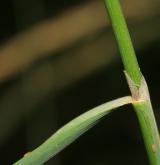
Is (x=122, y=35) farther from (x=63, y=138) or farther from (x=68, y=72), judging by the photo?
(x=68, y=72)

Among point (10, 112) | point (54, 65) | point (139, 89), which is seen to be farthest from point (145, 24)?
point (139, 89)

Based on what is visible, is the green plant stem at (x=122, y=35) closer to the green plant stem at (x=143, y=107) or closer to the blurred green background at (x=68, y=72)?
the green plant stem at (x=143, y=107)

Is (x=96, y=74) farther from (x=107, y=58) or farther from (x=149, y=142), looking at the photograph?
(x=149, y=142)

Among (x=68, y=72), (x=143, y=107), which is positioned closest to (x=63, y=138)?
(x=143, y=107)

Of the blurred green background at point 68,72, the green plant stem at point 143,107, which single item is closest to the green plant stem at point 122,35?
the green plant stem at point 143,107

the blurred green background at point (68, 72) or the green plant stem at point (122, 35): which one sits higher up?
the green plant stem at point (122, 35)
